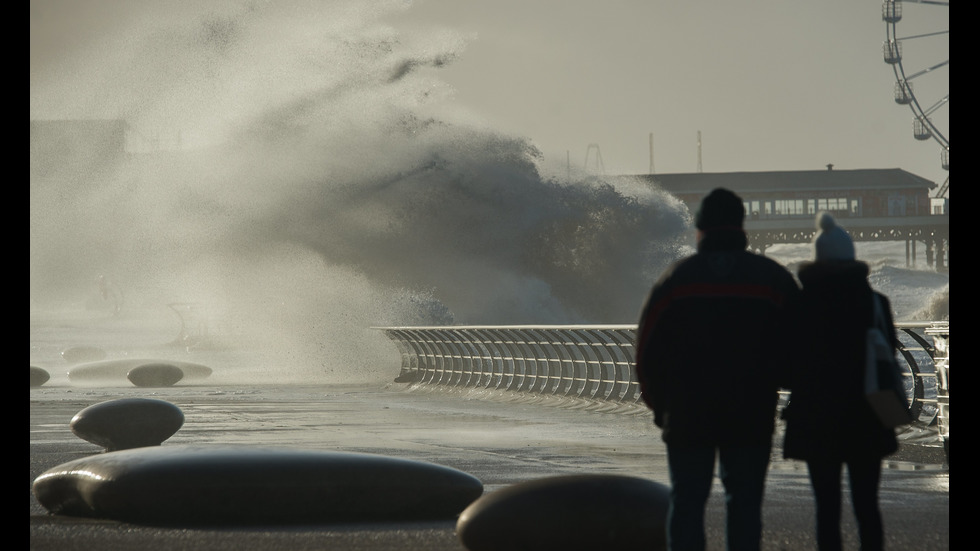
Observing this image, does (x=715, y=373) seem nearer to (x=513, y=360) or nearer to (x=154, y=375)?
(x=513, y=360)

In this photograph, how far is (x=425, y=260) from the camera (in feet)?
174

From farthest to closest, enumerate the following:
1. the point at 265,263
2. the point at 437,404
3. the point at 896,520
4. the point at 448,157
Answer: the point at 448,157
the point at 265,263
the point at 437,404
the point at 896,520

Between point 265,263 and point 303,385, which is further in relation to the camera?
point 265,263

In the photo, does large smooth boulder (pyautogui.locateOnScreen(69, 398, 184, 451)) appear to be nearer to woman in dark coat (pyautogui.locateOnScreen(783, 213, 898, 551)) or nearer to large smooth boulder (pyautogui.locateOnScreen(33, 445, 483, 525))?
large smooth boulder (pyautogui.locateOnScreen(33, 445, 483, 525))

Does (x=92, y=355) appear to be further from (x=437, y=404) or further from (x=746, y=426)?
(x=746, y=426)

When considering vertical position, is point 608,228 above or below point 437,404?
above

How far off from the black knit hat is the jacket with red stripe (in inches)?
5.3

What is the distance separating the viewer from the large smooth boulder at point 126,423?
12.6m

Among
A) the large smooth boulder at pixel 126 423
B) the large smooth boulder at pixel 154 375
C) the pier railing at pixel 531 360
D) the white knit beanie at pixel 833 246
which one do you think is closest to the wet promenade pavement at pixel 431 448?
the large smooth boulder at pixel 126 423

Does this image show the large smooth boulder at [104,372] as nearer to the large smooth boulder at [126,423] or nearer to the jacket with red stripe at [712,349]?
the large smooth boulder at [126,423]

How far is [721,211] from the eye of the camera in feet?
18.8
